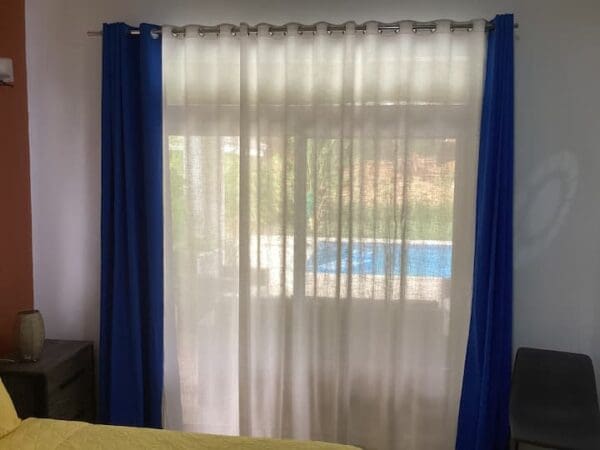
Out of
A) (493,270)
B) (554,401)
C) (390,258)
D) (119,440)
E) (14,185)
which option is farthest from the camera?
(14,185)

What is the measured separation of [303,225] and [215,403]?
1.14 meters

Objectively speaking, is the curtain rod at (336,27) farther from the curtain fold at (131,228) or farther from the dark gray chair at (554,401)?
the dark gray chair at (554,401)

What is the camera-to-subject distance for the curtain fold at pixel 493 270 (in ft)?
8.10

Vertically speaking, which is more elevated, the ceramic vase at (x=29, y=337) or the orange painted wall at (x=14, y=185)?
the orange painted wall at (x=14, y=185)

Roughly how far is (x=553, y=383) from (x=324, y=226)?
1339 millimetres

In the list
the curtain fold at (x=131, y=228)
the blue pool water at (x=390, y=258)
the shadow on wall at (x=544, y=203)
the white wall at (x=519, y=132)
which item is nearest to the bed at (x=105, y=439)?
the curtain fold at (x=131, y=228)

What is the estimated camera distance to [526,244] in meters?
2.63

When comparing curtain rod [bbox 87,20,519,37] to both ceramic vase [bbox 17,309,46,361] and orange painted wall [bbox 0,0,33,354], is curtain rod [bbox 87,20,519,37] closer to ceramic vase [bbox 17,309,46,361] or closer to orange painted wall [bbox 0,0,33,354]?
orange painted wall [bbox 0,0,33,354]

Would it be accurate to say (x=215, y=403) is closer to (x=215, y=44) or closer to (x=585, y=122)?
(x=215, y=44)

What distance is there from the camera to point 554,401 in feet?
7.72

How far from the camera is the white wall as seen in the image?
2.56m

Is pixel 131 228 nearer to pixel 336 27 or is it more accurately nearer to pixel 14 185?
pixel 14 185

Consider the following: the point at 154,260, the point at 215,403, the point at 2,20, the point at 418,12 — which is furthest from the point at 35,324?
the point at 418,12

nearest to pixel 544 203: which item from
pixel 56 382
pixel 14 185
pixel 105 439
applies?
pixel 105 439
